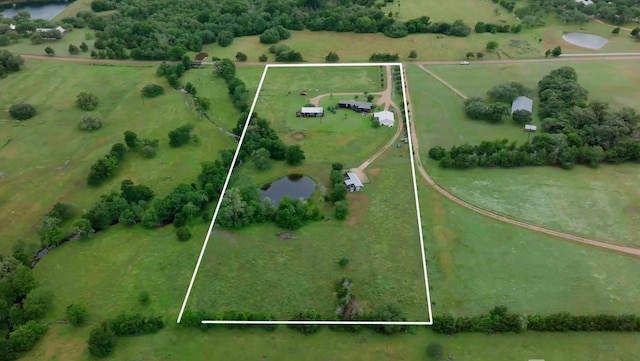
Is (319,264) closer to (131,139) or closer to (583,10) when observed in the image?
(131,139)

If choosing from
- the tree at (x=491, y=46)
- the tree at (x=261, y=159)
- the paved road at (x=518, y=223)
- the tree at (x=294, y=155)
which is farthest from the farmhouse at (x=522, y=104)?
the tree at (x=261, y=159)

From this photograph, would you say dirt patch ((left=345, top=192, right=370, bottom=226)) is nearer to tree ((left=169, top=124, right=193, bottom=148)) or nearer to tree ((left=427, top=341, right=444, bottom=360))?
tree ((left=427, top=341, right=444, bottom=360))

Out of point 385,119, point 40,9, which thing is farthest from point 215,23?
point 40,9

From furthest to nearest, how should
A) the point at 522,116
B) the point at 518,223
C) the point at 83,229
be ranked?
the point at 522,116 < the point at 518,223 < the point at 83,229

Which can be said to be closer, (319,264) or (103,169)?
(319,264)

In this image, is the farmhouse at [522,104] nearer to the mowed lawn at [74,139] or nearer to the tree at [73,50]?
the mowed lawn at [74,139]

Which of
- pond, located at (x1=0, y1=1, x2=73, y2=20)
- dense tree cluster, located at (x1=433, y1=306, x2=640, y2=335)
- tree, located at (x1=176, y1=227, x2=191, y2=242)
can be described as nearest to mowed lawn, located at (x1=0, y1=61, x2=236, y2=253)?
tree, located at (x1=176, y1=227, x2=191, y2=242)
